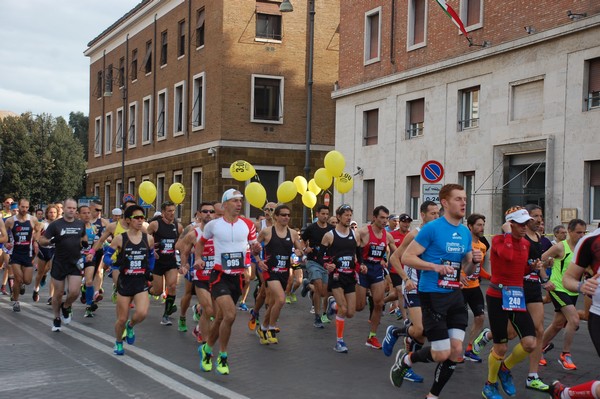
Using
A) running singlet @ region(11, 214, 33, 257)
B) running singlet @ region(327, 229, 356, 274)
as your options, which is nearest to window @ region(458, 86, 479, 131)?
running singlet @ region(327, 229, 356, 274)

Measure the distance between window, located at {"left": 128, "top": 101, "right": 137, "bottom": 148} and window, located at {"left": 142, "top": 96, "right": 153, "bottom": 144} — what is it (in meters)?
1.69

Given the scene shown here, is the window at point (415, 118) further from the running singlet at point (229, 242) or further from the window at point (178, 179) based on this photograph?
the running singlet at point (229, 242)

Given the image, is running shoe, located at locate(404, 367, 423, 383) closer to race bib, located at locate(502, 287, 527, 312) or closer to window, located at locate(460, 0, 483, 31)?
race bib, located at locate(502, 287, 527, 312)

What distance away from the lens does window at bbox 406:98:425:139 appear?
26.4 meters

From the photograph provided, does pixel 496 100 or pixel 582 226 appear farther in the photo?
pixel 496 100

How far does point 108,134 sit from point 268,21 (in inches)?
789

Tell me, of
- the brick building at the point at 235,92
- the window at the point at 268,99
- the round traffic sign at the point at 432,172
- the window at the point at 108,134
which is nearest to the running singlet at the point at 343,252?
the round traffic sign at the point at 432,172

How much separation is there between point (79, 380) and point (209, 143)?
93.0 feet

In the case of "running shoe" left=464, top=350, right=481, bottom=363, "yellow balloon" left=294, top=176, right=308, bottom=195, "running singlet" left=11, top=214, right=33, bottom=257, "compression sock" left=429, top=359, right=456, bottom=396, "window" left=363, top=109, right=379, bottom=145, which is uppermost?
"window" left=363, top=109, right=379, bottom=145

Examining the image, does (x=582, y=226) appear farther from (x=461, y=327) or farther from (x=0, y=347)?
(x=0, y=347)

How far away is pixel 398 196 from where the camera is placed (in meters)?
27.2

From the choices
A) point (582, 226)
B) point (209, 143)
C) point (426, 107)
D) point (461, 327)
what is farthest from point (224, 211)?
point (209, 143)

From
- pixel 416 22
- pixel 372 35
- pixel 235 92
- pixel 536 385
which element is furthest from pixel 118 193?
pixel 536 385

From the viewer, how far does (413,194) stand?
2688cm
